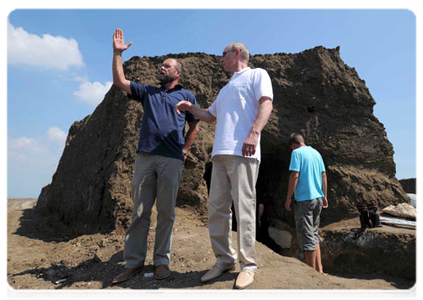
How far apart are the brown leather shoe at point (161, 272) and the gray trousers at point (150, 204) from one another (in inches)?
1.6

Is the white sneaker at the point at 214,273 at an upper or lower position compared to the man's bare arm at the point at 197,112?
lower

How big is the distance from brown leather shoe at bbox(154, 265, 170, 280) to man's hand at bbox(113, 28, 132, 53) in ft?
6.89

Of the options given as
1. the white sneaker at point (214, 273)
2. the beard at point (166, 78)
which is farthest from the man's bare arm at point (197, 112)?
the white sneaker at point (214, 273)

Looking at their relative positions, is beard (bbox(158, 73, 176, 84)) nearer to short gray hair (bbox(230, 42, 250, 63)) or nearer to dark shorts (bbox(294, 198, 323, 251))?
short gray hair (bbox(230, 42, 250, 63))

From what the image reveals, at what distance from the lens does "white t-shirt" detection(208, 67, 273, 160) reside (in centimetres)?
272

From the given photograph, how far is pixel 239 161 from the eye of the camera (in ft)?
8.80

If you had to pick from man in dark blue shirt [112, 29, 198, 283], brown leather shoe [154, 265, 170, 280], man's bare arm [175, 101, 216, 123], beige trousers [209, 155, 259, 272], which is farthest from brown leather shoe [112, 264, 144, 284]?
man's bare arm [175, 101, 216, 123]

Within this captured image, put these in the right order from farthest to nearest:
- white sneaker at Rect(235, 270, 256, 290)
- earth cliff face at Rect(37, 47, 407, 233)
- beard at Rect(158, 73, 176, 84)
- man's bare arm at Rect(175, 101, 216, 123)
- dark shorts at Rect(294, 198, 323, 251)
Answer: earth cliff face at Rect(37, 47, 407, 233) → dark shorts at Rect(294, 198, 323, 251) → beard at Rect(158, 73, 176, 84) → man's bare arm at Rect(175, 101, 216, 123) → white sneaker at Rect(235, 270, 256, 290)

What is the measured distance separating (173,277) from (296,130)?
411cm

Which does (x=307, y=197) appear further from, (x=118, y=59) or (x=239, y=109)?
(x=118, y=59)

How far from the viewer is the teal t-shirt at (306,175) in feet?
13.9

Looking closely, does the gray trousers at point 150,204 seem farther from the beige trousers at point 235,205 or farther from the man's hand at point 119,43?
the man's hand at point 119,43

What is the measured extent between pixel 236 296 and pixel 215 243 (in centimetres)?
48

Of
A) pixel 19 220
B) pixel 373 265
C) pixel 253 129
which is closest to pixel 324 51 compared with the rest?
pixel 373 265
